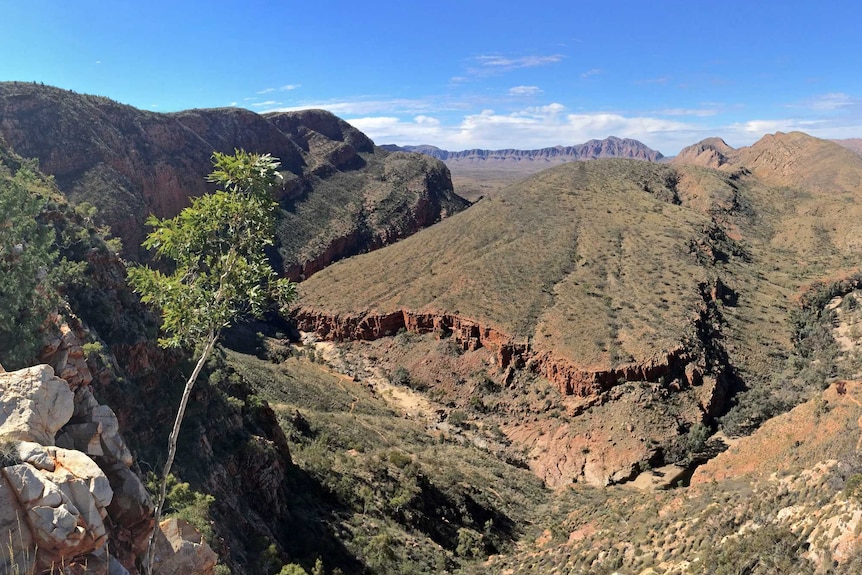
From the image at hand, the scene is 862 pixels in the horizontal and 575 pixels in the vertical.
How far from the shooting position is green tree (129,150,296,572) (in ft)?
28.1

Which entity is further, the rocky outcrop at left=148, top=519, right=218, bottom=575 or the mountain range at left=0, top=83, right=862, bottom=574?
the mountain range at left=0, top=83, right=862, bottom=574

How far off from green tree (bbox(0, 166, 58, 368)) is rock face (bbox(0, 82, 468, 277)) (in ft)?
119

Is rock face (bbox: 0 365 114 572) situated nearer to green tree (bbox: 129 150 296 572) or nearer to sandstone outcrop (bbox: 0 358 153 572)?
sandstone outcrop (bbox: 0 358 153 572)

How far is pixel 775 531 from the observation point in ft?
39.5

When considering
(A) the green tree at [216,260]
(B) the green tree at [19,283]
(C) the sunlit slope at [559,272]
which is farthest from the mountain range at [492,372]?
(A) the green tree at [216,260]

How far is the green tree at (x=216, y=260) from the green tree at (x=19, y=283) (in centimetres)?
443

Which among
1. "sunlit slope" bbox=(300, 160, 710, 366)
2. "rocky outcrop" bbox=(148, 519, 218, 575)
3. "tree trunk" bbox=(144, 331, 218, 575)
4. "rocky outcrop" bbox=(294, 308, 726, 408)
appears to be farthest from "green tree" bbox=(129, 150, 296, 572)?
"sunlit slope" bbox=(300, 160, 710, 366)

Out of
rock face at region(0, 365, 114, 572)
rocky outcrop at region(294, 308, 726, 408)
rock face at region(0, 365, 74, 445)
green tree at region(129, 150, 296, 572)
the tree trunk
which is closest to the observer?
rock face at region(0, 365, 114, 572)

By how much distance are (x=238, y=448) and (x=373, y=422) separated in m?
15.2

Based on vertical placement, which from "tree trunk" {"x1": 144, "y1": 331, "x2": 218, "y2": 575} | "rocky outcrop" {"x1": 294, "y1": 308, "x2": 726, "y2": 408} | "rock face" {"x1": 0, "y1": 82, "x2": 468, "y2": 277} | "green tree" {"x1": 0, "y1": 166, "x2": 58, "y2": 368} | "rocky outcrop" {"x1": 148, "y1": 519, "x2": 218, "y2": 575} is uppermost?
"rock face" {"x1": 0, "y1": 82, "x2": 468, "y2": 277}

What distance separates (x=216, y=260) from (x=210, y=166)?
7487 centimetres

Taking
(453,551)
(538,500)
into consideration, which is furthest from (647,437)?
(453,551)

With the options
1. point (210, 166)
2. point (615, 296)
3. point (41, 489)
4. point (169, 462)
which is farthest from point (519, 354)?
point (210, 166)

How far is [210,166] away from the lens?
7556 centimetres
